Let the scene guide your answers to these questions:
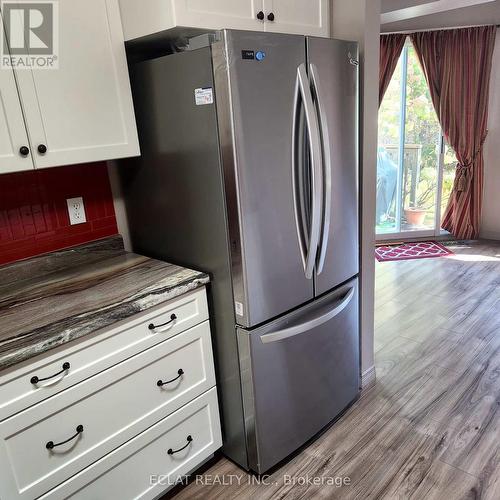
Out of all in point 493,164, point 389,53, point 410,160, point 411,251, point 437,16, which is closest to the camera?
point 437,16

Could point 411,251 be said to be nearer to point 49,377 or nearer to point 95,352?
point 95,352

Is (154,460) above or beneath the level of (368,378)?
above

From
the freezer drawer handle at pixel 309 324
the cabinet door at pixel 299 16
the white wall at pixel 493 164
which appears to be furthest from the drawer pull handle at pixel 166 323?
the white wall at pixel 493 164

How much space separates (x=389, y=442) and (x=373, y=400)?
1.02 ft

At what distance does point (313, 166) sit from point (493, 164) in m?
3.71

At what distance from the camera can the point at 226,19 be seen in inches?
62.2

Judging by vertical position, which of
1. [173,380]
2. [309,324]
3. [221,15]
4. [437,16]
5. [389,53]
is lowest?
[173,380]

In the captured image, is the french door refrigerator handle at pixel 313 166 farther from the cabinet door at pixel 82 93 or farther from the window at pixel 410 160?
the window at pixel 410 160

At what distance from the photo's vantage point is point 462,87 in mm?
4277

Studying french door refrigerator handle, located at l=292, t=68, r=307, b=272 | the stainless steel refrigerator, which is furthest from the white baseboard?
french door refrigerator handle, located at l=292, t=68, r=307, b=272

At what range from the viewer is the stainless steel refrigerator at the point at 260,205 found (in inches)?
58.3

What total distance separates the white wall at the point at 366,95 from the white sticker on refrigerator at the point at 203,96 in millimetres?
839

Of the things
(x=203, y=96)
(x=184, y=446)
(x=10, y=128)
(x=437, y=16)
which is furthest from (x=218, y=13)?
(x=437, y=16)

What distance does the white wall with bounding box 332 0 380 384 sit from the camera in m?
1.91
